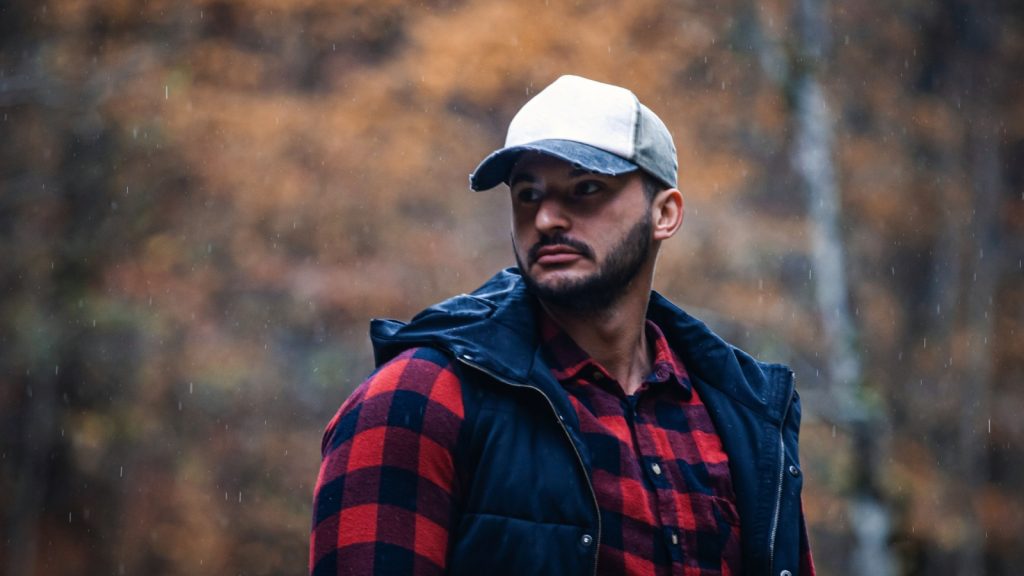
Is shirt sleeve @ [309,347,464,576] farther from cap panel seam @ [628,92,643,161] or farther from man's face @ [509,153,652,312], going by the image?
cap panel seam @ [628,92,643,161]

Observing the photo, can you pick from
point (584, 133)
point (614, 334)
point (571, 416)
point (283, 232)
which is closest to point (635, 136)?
point (584, 133)

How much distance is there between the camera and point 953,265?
1186 centimetres

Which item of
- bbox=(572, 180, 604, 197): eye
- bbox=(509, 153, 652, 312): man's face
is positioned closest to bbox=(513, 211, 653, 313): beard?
bbox=(509, 153, 652, 312): man's face

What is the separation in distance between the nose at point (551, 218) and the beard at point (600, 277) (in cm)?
2

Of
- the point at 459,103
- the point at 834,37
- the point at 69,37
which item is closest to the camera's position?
the point at 69,37

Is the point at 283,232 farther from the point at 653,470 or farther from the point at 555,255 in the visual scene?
the point at 653,470

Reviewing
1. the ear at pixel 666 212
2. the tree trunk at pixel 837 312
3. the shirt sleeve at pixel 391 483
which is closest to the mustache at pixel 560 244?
the ear at pixel 666 212

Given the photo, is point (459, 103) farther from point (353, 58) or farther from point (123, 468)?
point (123, 468)

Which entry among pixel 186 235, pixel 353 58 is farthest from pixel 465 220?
pixel 186 235

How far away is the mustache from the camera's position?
87.4 inches

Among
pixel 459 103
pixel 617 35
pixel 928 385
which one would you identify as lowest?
pixel 928 385

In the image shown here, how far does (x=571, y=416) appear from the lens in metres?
1.98

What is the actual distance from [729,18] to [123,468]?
752 centimetres

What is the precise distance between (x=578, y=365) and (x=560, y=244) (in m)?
0.25
